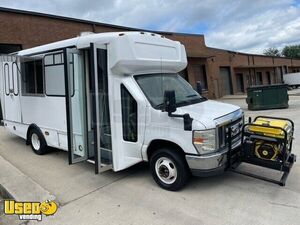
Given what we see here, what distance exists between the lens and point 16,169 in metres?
5.77

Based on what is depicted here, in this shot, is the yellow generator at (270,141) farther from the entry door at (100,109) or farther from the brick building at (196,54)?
the brick building at (196,54)

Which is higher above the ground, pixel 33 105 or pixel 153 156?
pixel 33 105

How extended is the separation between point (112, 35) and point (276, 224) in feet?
12.6

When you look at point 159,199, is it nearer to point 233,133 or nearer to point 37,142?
point 233,133

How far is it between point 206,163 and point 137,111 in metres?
1.46

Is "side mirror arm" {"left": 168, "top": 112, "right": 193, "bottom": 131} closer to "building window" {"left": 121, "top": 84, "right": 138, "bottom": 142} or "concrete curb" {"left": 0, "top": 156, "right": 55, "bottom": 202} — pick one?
"building window" {"left": 121, "top": 84, "right": 138, "bottom": 142}

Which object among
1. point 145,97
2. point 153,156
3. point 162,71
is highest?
point 162,71

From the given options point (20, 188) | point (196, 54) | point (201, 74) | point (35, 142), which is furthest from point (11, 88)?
point (201, 74)

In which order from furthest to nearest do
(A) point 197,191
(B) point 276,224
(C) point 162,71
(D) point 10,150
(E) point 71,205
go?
(D) point 10,150
(C) point 162,71
(A) point 197,191
(E) point 71,205
(B) point 276,224

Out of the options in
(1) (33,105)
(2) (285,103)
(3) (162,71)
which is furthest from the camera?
(2) (285,103)

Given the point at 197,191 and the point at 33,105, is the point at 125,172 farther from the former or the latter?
the point at 33,105

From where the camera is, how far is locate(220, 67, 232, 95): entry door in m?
29.2

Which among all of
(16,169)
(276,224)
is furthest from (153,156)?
(16,169)

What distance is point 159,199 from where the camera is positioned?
429cm
